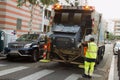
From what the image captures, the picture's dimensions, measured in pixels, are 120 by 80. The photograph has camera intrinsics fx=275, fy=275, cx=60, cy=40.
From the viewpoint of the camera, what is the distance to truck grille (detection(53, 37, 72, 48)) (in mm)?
13055

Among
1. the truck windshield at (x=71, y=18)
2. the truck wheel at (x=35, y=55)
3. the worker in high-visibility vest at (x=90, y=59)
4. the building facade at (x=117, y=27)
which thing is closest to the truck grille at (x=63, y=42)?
the truck windshield at (x=71, y=18)

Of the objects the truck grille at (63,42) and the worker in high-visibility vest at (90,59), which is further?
the truck grille at (63,42)

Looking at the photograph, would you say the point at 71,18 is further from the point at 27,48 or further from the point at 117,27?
the point at 117,27

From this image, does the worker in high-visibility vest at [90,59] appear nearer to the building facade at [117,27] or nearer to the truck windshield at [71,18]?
the truck windshield at [71,18]

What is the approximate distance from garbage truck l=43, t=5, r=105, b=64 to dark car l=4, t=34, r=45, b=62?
1861 millimetres

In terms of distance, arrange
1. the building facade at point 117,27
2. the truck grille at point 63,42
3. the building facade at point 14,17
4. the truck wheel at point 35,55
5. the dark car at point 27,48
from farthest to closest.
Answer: the building facade at point 117,27 < the building facade at point 14,17 < the truck wheel at point 35,55 < the dark car at point 27,48 < the truck grille at point 63,42

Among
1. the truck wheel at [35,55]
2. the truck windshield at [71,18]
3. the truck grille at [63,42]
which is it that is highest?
the truck windshield at [71,18]

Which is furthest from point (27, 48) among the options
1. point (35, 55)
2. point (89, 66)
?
point (89, 66)

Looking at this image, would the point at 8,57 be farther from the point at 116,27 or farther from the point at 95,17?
the point at 116,27

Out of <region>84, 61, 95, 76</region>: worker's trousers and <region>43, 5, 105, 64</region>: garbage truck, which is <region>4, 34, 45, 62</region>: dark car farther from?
<region>84, 61, 95, 76</region>: worker's trousers

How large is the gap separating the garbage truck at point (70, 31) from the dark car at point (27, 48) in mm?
1861

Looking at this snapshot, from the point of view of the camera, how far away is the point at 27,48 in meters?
15.1

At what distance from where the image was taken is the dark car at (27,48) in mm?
14984

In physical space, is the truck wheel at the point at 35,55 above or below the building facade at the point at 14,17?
below
